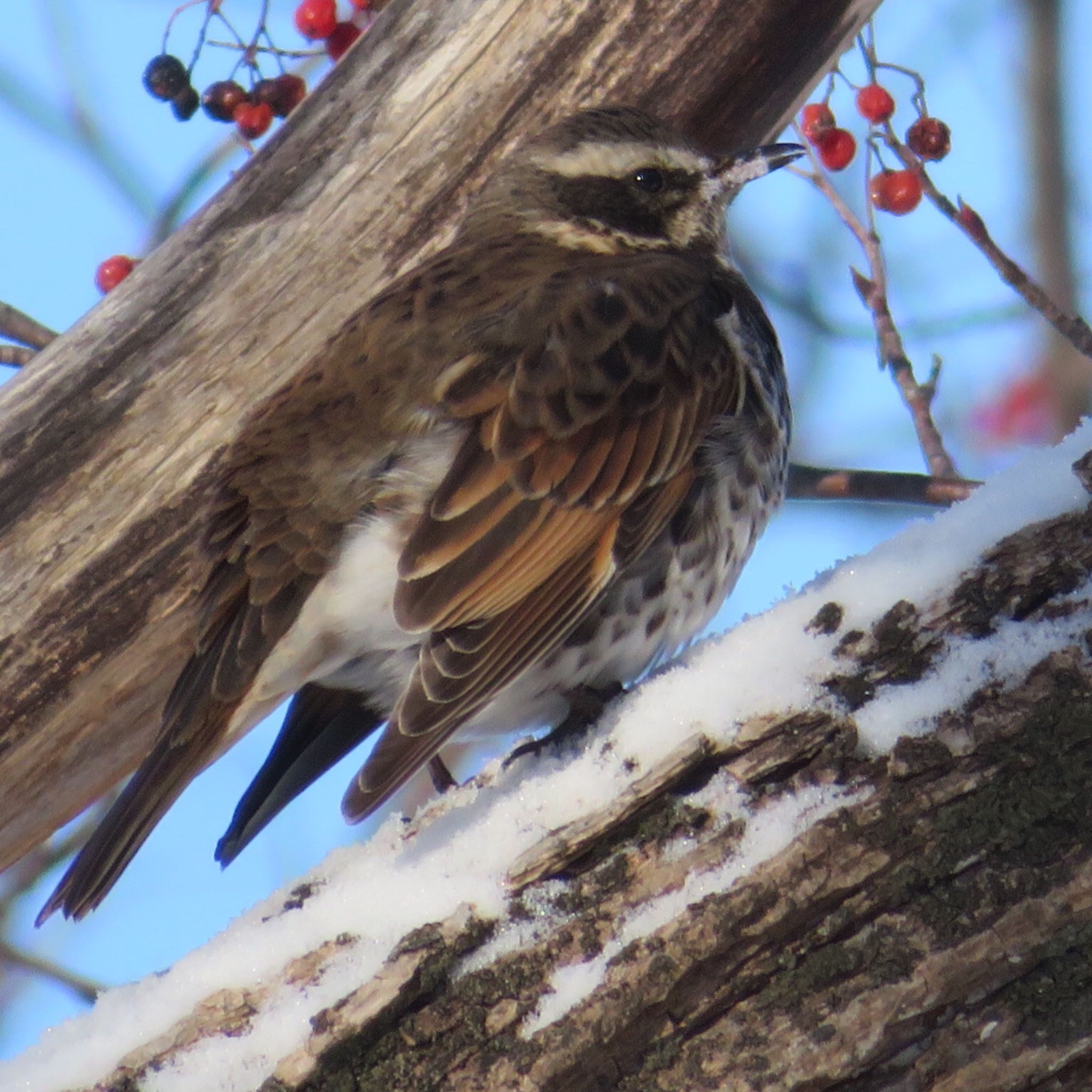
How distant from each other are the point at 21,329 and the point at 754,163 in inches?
68.2

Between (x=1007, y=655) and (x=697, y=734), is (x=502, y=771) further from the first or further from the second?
(x=1007, y=655)

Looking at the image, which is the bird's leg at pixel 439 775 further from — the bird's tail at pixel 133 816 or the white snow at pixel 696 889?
the white snow at pixel 696 889

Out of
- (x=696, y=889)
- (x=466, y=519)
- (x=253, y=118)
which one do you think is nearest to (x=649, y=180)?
(x=253, y=118)

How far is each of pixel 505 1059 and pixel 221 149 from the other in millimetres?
2790

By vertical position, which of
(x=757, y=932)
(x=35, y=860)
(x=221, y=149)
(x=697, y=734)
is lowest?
(x=757, y=932)

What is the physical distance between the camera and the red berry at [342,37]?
11.5ft

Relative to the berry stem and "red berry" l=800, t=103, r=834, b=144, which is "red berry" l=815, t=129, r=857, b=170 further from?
the berry stem

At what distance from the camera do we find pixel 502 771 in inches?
95.7

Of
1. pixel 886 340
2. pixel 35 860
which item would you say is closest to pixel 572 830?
pixel 886 340

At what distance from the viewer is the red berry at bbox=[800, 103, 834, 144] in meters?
3.54

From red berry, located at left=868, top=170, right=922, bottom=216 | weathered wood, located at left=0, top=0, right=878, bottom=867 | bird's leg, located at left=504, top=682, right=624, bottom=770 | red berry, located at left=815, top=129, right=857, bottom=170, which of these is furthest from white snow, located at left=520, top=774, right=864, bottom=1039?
red berry, located at left=815, top=129, right=857, bottom=170

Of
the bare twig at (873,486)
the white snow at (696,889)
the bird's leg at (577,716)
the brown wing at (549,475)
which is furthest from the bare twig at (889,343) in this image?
the white snow at (696,889)

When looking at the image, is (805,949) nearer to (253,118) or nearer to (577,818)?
(577,818)

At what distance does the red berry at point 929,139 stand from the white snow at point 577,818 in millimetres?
1426
